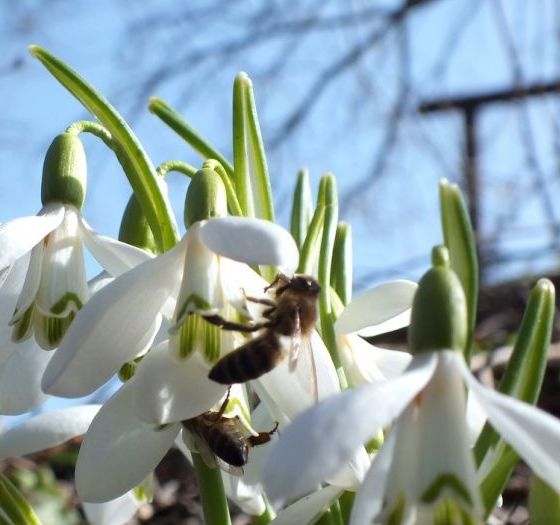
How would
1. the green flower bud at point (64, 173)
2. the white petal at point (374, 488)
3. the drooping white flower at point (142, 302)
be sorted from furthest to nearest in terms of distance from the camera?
the green flower bud at point (64, 173)
the drooping white flower at point (142, 302)
the white petal at point (374, 488)

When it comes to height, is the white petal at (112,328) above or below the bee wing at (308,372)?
above

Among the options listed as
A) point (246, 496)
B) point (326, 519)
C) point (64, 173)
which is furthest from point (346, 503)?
point (64, 173)

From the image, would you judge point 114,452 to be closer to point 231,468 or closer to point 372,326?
point 231,468

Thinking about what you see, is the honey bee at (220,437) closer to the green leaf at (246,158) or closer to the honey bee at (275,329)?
the honey bee at (275,329)

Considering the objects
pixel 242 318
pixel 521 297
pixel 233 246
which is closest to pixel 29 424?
pixel 242 318

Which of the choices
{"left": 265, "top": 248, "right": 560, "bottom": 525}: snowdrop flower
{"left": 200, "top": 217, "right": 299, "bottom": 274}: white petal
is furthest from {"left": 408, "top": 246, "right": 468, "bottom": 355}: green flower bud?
{"left": 200, "top": 217, "right": 299, "bottom": 274}: white petal

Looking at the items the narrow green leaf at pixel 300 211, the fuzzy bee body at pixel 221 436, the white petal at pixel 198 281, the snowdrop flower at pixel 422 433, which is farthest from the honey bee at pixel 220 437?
the narrow green leaf at pixel 300 211

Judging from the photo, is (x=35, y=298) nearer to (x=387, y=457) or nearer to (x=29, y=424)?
(x=29, y=424)
